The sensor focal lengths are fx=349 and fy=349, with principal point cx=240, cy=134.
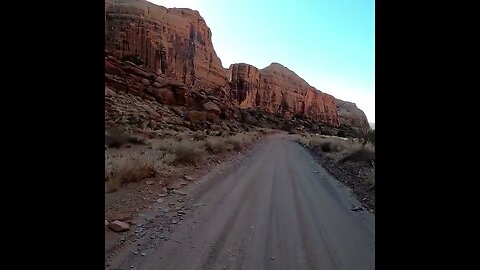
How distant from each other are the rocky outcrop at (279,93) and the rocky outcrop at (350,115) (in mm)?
6944

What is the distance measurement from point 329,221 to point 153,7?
2176 inches

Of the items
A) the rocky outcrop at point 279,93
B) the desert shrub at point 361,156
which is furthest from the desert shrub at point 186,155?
the rocky outcrop at point 279,93

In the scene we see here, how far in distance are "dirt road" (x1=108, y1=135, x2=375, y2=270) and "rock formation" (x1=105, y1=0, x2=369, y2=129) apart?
88.2ft

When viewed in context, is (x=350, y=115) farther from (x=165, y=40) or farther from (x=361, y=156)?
(x=361, y=156)

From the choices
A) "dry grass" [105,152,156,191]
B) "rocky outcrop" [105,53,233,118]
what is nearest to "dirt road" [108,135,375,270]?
"dry grass" [105,152,156,191]

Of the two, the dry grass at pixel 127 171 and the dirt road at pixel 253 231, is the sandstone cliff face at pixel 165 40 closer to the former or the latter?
the dry grass at pixel 127 171

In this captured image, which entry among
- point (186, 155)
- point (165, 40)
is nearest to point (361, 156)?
point (186, 155)

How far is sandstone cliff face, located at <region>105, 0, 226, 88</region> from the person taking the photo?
44.4m

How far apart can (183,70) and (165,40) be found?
197 inches

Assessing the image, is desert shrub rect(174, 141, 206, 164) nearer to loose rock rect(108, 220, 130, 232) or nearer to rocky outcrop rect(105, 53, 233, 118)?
loose rock rect(108, 220, 130, 232)

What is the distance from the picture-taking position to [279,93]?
80125mm
